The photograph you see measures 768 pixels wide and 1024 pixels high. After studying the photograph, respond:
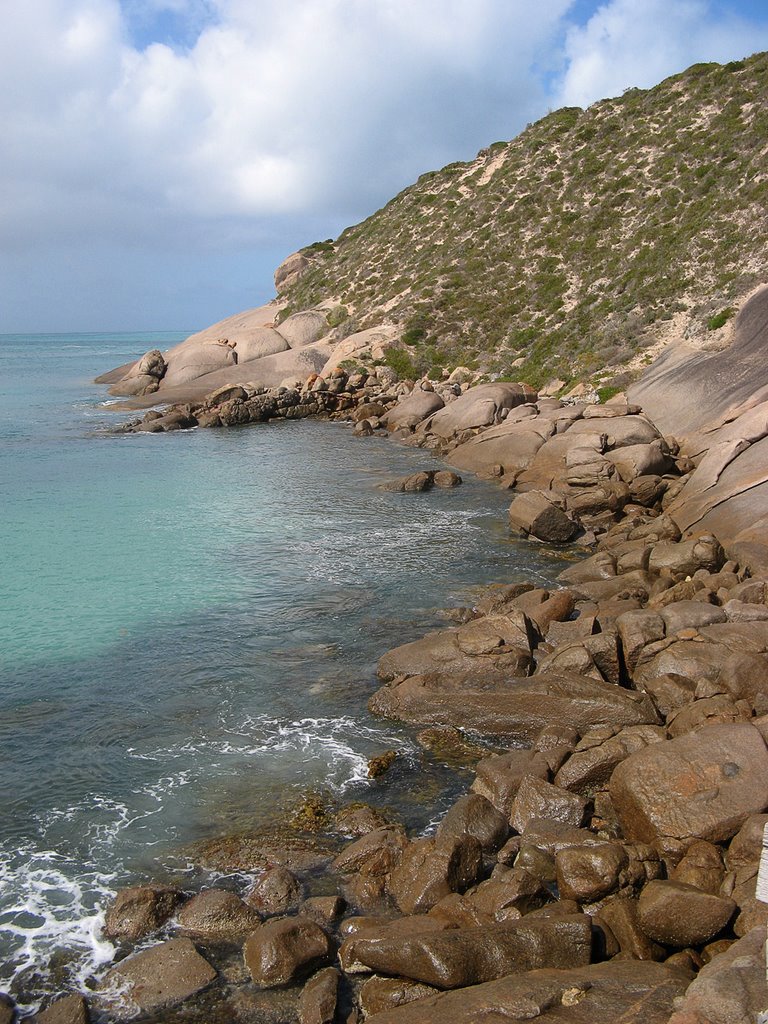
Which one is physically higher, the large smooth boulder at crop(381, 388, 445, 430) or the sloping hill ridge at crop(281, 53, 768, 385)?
the sloping hill ridge at crop(281, 53, 768, 385)

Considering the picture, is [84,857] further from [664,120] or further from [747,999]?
[664,120]

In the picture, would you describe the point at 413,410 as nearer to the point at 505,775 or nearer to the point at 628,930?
the point at 505,775

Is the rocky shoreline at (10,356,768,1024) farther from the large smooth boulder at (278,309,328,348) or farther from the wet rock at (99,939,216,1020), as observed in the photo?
the large smooth boulder at (278,309,328,348)

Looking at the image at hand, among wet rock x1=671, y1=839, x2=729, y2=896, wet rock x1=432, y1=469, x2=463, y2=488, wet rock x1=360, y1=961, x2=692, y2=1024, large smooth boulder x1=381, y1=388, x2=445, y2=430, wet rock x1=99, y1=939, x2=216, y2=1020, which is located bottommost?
wet rock x1=99, y1=939, x2=216, y2=1020

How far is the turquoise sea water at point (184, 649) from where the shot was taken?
1162cm

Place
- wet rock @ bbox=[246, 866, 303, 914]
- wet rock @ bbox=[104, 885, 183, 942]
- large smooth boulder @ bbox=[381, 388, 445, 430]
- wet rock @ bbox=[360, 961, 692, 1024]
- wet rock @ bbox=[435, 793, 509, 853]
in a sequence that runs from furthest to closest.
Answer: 1. large smooth boulder @ bbox=[381, 388, 445, 430]
2. wet rock @ bbox=[435, 793, 509, 853]
3. wet rock @ bbox=[246, 866, 303, 914]
4. wet rock @ bbox=[104, 885, 183, 942]
5. wet rock @ bbox=[360, 961, 692, 1024]

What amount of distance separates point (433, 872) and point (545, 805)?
196 cm

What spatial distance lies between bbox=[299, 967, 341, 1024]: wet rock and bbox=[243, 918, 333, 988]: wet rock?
267mm

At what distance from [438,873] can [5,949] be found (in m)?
4.82

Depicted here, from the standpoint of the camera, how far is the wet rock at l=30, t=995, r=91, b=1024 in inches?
335

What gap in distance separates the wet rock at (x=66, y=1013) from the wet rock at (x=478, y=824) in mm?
4191

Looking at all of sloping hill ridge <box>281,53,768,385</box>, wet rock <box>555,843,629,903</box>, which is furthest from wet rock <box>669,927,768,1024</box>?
sloping hill ridge <box>281,53,768,385</box>

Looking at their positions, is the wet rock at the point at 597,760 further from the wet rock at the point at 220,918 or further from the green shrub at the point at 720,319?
the green shrub at the point at 720,319

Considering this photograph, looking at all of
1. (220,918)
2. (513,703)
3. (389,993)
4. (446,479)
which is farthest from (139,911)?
(446,479)
